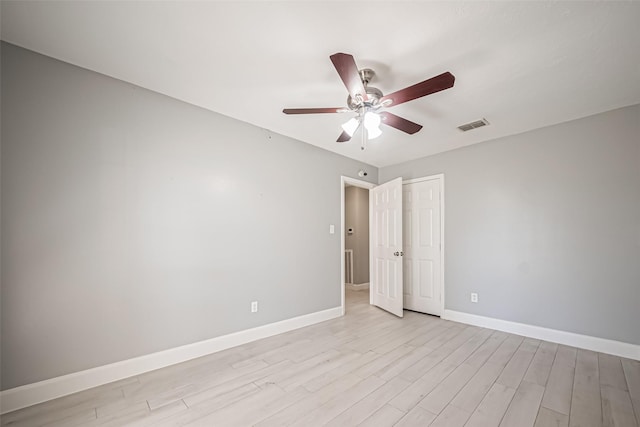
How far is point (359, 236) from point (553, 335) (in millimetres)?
3702

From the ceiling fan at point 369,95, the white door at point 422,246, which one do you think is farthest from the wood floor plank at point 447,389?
the ceiling fan at point 369,95

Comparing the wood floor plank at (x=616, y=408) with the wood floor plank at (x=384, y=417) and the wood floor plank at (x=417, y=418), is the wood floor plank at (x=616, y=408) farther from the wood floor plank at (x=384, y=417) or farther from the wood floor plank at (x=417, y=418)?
the wood floor plank at (x=384, y=417)

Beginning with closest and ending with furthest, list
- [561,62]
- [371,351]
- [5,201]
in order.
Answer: [5,201], [561,62], [371,351]

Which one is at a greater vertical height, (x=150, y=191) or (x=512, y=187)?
(x=512, y=187)

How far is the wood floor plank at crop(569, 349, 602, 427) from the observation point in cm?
177

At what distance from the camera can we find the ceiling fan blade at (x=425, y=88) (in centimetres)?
168

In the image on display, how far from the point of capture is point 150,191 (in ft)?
8.03

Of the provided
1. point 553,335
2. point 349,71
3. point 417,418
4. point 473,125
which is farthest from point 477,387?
point 473,125

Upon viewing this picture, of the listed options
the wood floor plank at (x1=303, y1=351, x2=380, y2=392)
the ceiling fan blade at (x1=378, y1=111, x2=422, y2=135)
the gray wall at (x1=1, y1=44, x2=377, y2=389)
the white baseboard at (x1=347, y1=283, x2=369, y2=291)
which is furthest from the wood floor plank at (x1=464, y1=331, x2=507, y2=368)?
the white baseboard at (x1=347, y1=283, x2=369, y2=291)

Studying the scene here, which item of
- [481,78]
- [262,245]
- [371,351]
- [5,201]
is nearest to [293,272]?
[262,245]

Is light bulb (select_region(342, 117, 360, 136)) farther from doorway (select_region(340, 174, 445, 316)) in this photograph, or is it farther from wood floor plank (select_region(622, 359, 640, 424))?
wood floor plank (select_region(622, 359, 640, 424))

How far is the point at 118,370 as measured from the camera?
2.21 metres

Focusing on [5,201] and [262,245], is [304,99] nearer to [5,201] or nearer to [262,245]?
[262,245]

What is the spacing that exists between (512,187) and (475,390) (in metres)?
2.55
